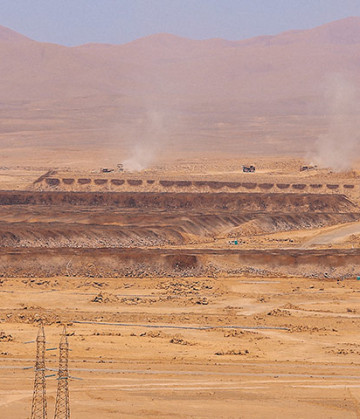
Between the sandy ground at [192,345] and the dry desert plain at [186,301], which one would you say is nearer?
the sandy ground at [192,345]

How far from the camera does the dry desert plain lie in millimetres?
26047

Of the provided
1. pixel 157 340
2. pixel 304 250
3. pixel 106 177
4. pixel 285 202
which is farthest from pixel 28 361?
pixel 106 177

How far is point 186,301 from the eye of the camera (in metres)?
40.3

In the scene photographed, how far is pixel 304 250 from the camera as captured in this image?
5244 centimetres

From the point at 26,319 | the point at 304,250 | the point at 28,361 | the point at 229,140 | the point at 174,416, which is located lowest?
the point at 174,416

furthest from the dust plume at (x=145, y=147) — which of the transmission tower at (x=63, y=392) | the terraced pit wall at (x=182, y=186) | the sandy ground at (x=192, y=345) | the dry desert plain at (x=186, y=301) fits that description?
the transmission tower at (x=63, y=392)

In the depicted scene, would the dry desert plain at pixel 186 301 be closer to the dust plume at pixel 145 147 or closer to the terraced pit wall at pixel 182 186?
the terraced pit wall at pixel 182 186

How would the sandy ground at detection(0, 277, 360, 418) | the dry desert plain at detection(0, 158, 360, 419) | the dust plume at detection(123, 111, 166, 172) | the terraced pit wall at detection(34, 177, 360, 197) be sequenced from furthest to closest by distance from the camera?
the dust plume at detection(123, 111, 166, 172) < the terraced pit wall at detection(34, 177, 360, 197) < the dry desert plain at detection(0, 158, 360, 419) < the sandy ground at detection(0, 277, 360, 418)

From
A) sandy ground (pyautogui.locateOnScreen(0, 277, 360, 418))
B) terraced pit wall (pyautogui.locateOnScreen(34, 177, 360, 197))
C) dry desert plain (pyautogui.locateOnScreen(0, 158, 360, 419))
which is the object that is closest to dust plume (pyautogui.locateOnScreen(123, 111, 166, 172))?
terraced pit wall (pyautogui.locateOnScreen(34, 177, 360, 197))

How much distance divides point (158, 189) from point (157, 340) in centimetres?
5411

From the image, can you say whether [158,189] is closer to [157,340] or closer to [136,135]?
[157,340]

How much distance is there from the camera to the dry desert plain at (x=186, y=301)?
2605 centimetres

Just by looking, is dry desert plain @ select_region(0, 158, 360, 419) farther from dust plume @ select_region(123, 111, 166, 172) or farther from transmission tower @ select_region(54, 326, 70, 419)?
dust plume @ select_region(123, 111, 166, 172)

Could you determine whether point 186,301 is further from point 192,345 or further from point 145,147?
point 145,147
